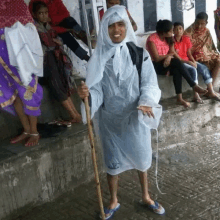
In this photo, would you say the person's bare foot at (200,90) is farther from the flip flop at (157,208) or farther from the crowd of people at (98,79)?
the flip flop at (157,208)

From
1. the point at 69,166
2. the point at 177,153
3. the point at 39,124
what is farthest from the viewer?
the point at 177,153

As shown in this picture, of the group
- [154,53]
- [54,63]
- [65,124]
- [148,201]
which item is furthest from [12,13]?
[154,53]

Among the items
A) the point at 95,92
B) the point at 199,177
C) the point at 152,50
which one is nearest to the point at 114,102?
the point at 95,92

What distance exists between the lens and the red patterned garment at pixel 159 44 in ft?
15.8

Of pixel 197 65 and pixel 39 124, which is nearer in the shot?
pixel 39 124

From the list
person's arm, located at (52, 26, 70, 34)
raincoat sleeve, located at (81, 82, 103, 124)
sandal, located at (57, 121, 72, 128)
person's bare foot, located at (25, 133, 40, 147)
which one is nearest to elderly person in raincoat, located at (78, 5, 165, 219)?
raincoat sleeve, located at (81, 82, 103, 124)

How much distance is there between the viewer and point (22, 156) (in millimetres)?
2912

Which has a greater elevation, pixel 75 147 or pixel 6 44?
pixel 6 44

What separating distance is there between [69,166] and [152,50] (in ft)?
7.73

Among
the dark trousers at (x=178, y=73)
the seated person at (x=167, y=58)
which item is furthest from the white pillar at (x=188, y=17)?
the dark trousers at (x=178, y=73)

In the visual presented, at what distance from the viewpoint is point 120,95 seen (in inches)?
103

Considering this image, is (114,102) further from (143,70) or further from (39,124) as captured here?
(39,124)

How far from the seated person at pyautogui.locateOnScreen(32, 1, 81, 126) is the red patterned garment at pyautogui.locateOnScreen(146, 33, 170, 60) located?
1614 mm

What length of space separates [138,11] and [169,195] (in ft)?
10.7
